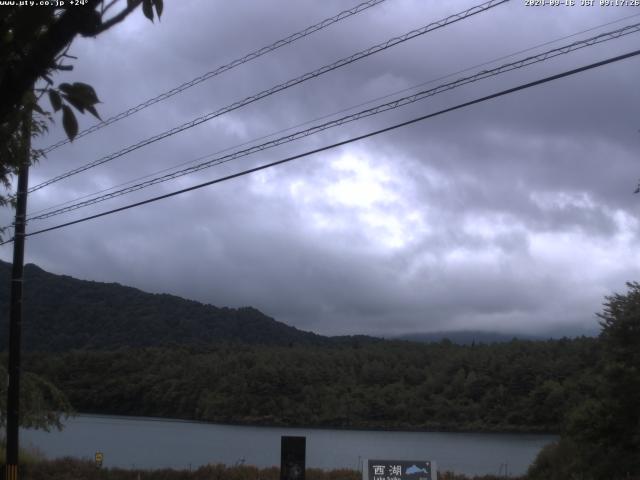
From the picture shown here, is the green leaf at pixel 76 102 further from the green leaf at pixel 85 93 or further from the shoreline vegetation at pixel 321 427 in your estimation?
the shoreline vegetation at pixel 321 427

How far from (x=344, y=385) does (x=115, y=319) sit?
1043 inches

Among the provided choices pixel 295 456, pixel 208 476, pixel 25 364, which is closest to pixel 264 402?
pixel 25 364

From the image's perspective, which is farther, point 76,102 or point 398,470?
point 398,470

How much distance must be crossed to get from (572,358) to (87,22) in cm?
5210

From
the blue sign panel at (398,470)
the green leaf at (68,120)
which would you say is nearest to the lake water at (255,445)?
the blue sign panel at (398,470)

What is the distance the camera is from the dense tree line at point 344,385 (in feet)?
163

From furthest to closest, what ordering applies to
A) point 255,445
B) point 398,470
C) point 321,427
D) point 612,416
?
point 321,427, point 255,445, point 612,416, point 398,470

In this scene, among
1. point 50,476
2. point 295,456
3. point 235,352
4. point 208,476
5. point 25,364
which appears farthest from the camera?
point 235,352

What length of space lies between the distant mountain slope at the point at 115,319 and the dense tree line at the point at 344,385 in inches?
258

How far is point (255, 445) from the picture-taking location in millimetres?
45531

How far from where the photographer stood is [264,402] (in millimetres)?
56906

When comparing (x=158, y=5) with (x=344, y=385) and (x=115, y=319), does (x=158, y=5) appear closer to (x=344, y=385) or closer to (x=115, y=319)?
(x=344, y=385)

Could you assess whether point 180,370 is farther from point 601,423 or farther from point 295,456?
point 295,456

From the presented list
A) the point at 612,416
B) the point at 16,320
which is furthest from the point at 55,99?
the point at 612,416
